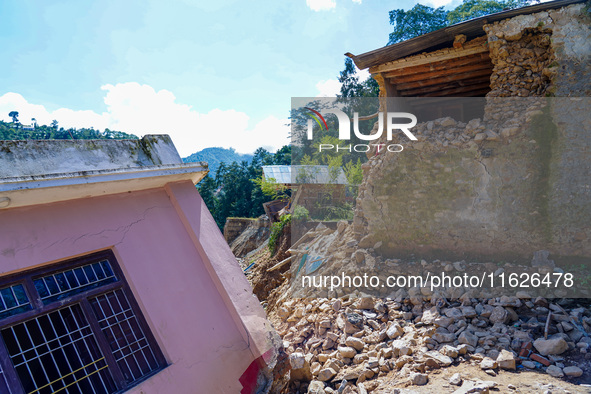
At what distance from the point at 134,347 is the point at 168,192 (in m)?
1.93

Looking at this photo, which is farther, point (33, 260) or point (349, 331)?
point (349, 331)

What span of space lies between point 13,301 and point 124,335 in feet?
3.55

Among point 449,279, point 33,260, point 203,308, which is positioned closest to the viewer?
point 33,260

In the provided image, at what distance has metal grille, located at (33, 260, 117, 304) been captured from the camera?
362 cm

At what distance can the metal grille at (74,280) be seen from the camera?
3.62m

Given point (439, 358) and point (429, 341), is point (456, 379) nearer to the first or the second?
point (439, 358)

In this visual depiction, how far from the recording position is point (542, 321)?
4.55m

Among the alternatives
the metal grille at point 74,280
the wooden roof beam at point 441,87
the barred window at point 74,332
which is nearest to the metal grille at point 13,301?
the barred window at point 74,332

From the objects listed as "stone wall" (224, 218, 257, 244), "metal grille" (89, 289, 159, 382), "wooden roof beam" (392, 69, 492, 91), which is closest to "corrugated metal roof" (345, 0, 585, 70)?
"wooden roof beam" (392, 69, 492, 91)

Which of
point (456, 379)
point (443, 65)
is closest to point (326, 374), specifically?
point (456, 379)

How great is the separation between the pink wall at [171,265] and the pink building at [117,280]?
0.04 feet

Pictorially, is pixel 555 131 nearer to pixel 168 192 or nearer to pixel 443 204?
pixel 443 204

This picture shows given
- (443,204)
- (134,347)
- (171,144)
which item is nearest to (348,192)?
(443,204)

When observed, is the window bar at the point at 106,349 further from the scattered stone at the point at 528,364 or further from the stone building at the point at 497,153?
the stone building at the point at 497,153
